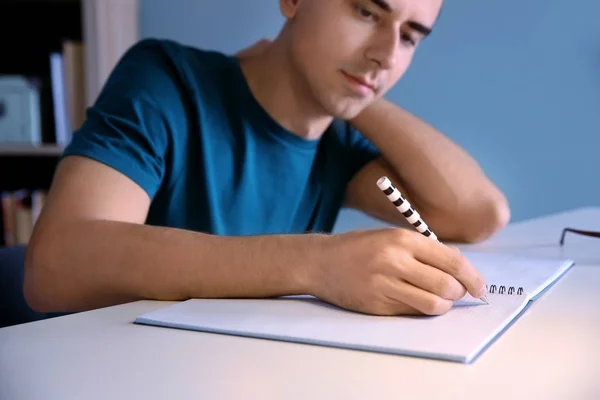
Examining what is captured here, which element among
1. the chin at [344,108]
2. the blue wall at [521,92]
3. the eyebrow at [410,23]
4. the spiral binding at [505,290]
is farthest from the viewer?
the blue wall at [521,92]

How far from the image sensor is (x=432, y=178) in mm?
1184

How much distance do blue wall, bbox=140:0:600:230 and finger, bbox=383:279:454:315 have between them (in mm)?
1613

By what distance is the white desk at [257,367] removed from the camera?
0.42m

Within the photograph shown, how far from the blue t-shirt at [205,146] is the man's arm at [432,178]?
0.35ft

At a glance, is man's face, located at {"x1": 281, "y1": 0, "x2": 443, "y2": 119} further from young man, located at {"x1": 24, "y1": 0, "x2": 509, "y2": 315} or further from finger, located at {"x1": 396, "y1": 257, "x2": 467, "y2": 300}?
finger, located at {"x1": 396, "y1": 257, "x2": 467, "y2": 300}

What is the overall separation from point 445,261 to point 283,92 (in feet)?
2.09

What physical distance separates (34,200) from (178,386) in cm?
189

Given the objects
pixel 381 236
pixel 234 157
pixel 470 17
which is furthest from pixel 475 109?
pixel 381 236

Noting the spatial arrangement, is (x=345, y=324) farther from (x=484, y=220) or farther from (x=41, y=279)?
(x=484, y=220)


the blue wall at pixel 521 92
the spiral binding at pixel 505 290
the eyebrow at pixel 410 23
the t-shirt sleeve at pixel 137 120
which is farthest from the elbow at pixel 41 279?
the blue wall at pixel 521 92

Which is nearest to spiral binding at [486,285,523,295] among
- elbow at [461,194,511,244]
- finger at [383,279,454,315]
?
finger at [383,279,454,315]

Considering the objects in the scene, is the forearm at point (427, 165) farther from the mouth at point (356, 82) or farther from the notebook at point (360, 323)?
the notebook at point (360, 323)

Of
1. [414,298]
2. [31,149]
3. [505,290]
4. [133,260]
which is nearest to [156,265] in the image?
[133,260]

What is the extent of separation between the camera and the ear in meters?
1.16
